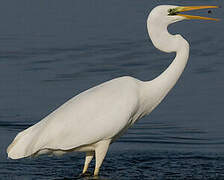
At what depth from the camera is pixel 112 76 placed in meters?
14.7

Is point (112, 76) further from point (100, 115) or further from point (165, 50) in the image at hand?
point (100, 115)

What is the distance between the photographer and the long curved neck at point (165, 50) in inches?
420

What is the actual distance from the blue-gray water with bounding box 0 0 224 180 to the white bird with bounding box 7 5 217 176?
1.79 feet

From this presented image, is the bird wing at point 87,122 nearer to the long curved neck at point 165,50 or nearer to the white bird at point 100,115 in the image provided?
the white bird at point 100,115

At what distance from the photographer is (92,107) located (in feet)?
34.8

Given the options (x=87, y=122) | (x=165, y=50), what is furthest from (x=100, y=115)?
(x=165, y=50)

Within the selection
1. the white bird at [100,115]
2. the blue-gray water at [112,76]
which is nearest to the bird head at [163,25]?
the white bird at [100,115]

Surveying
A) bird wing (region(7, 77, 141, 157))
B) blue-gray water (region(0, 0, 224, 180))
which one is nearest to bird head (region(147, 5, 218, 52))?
bird wing (region(7, 77, 141, 157))

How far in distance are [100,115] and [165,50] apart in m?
1.04

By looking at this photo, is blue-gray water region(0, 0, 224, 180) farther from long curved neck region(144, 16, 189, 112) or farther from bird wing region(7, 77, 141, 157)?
long curved neck region(144, 16, 189, 112)

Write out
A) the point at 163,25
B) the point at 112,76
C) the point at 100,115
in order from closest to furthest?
the point at 100,115 → the point at 163,25 → the point at 112,76

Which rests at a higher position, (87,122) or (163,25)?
(163,25)

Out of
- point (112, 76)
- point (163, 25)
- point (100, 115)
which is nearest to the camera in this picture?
point (100, 115)

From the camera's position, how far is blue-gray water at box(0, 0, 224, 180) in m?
11.4
